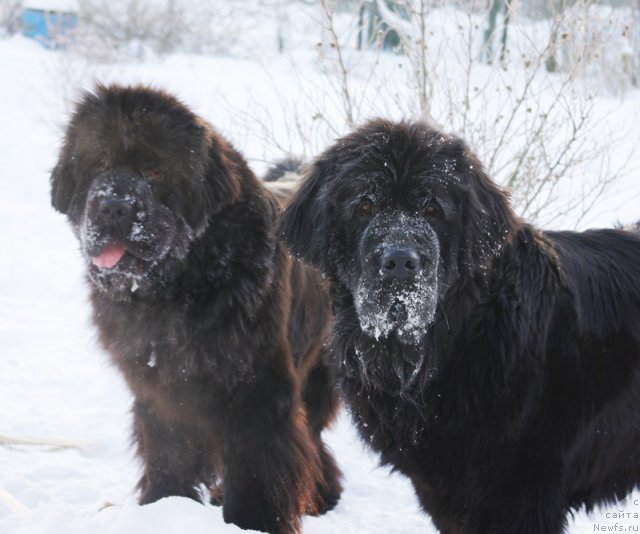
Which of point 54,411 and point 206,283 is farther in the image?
point 54,411

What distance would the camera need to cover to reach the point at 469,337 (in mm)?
2895

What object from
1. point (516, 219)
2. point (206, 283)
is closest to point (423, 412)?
point (516, 219)

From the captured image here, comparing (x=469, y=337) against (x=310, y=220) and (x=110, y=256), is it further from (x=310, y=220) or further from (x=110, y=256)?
(x=110, y=256)

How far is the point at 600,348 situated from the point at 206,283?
1.73m

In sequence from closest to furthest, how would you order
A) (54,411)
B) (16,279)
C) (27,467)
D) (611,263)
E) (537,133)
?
(611,263) → (27,467) → (54,411) → (537,133) → (16,279)

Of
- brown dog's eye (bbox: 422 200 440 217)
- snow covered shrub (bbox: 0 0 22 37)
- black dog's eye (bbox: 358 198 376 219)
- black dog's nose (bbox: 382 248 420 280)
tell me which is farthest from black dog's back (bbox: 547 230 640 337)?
snow covered shrub (bbox: 0 0 22 37)

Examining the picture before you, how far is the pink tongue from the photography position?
10.5 ft

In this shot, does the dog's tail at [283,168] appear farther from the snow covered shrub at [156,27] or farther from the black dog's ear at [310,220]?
the snow covered shrub at [156,27]

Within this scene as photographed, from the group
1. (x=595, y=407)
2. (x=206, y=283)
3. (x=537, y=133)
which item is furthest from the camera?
(x=537, y=133)

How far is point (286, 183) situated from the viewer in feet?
14.8

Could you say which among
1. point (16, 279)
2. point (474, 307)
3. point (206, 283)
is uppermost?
point (474, 307)

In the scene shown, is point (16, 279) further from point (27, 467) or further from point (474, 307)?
point (474, 307)

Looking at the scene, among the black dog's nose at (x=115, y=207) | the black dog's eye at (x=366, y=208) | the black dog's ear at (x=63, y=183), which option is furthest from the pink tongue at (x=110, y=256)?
the black dog's eye at (x=366, y=208)

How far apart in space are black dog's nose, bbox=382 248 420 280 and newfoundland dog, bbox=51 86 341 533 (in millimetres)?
965
